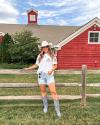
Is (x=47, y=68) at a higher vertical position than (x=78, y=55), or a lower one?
higher

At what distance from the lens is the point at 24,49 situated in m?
31.2

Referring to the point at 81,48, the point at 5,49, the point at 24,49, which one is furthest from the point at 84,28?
the point at 5,49

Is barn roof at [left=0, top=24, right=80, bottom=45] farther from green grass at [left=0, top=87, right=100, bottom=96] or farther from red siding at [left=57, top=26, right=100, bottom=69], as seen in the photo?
green grass at [left=0, top=87, right=100, bottom=96]

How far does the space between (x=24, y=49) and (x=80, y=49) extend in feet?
17.6

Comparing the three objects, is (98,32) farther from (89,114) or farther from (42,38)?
(89,114)

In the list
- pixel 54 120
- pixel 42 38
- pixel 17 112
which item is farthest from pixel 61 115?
pixel 42 38

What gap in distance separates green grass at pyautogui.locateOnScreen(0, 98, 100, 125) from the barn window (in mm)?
19281

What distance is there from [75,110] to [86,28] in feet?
66.4

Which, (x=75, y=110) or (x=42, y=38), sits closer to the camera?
(x=75, y=110)

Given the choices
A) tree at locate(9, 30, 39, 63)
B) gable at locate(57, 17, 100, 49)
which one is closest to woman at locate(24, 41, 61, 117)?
gable at locate(57, 17, 100, 49)

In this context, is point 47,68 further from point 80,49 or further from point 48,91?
point 80,49

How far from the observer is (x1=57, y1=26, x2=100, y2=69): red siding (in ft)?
94.7

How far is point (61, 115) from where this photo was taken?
26.4ft

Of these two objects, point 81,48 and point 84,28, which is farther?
point 81,48
